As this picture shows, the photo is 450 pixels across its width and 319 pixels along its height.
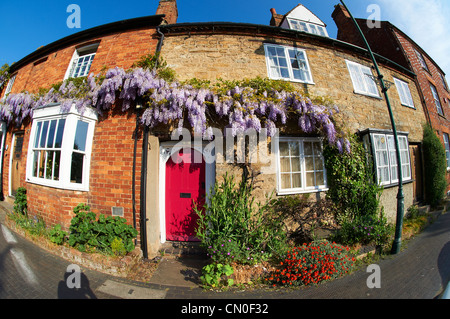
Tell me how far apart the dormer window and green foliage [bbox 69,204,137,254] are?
921 cm

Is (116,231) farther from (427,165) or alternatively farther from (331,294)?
(427,165)

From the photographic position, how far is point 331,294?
270 centimetres

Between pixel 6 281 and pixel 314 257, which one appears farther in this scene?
pixel 314 257

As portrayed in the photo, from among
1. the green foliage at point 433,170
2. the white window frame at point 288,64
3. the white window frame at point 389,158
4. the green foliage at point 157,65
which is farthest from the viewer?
the green foliage at point 433,170

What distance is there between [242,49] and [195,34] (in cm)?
157

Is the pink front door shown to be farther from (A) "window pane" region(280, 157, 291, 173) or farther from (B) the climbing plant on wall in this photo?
(A) "window pane" region(280, 157, 291, 173)

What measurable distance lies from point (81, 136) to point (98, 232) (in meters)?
2.52

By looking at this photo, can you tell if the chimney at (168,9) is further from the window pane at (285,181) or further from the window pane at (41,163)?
the window pane at (285,181)

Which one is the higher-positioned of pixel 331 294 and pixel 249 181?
pixel 249 181

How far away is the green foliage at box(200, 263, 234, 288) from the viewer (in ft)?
9.41

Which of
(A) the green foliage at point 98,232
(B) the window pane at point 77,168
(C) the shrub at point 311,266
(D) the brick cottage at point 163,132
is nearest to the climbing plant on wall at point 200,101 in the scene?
(D) the brick cottage at point 163,132

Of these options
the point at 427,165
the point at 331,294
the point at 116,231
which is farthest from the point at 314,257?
the point at 427,165

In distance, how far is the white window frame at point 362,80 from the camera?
5895 millimetres

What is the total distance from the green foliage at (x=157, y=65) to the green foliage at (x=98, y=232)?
150 inches
